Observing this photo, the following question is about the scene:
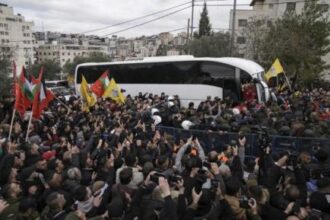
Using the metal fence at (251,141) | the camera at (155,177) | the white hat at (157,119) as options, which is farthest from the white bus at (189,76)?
the camera at (155,177)

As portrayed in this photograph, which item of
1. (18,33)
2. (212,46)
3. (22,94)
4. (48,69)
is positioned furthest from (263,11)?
(18,33)

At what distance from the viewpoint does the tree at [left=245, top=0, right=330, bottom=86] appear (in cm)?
2681

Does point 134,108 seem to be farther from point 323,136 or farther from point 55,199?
point 55,199

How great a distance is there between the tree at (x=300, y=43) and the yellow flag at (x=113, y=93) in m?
15.9

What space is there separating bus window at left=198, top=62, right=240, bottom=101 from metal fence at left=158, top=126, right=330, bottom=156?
286 inches

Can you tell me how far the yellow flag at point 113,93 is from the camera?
1415 centimetres

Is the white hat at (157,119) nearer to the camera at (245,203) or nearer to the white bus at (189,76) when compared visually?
the white bus at (189,76)

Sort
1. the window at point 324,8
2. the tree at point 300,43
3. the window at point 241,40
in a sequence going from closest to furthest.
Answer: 1. the tree at point 300,43
2. the window at point 324,8
3. the window at point 241,40

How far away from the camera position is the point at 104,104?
13.9 metres

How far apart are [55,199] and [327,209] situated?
3313mm

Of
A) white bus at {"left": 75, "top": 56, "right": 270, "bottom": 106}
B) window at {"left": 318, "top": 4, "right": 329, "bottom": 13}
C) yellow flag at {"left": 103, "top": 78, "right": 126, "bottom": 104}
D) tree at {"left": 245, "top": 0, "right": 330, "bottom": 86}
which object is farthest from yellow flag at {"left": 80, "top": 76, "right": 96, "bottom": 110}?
window at {"left": 318, "top": 4, "right": 329, "bottom": 13}

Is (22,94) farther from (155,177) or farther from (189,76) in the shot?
(189,76)

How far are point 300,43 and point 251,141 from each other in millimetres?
20029

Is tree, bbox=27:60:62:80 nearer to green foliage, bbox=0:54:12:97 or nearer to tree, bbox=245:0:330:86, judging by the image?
green foliage, bbox=0:54:12:97
